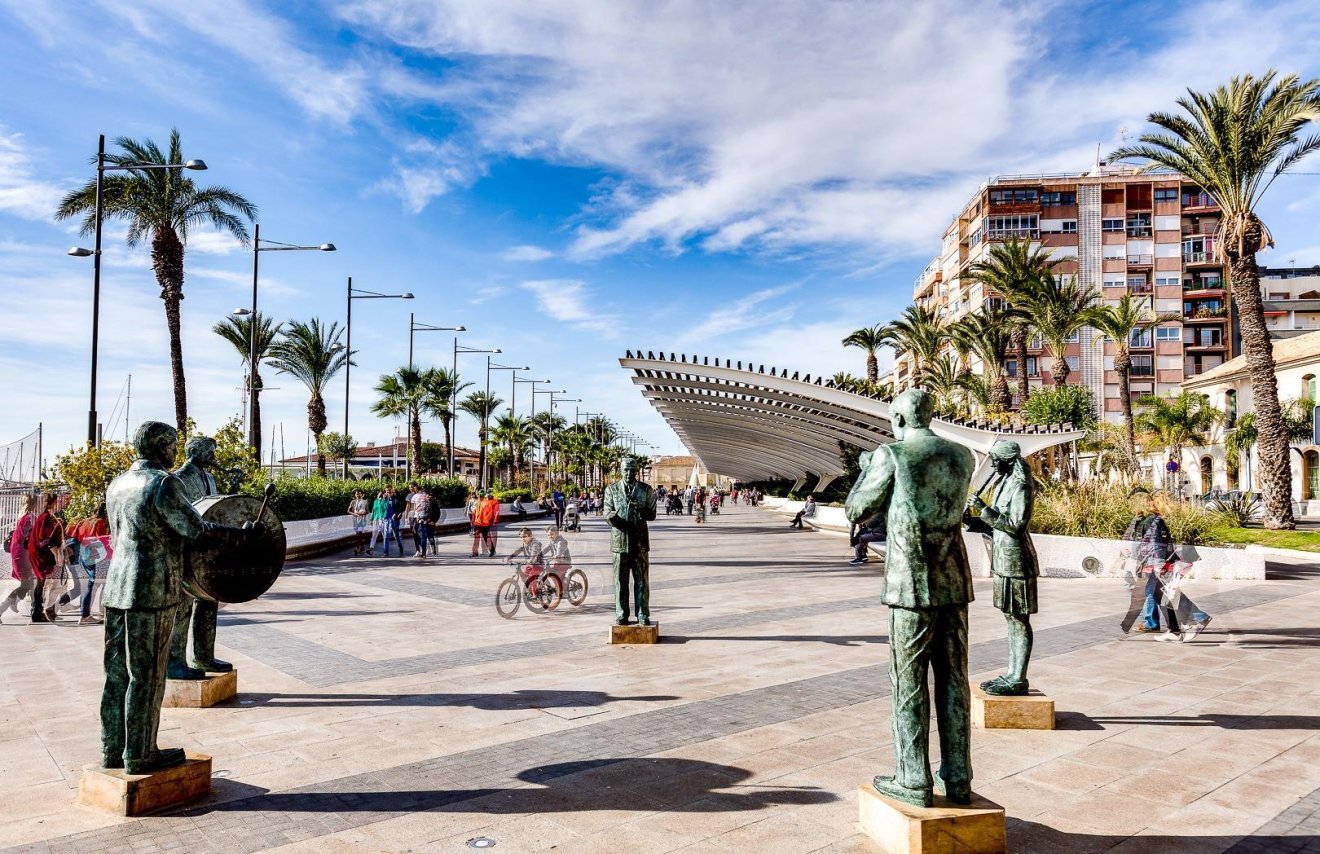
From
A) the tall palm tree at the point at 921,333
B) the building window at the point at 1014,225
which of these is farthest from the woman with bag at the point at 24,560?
the building window at the point at 1014,225

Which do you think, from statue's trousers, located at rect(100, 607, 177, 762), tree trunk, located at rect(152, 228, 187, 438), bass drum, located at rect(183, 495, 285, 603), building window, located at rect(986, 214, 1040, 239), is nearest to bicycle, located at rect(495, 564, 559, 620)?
bass drum, located at rect(183, 495, 285, 603)

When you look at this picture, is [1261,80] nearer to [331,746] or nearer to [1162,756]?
[1162,756]

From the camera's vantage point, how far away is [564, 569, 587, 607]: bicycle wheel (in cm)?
1117

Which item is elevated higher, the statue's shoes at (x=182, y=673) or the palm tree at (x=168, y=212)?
the palm tree at (x=168, y=212)

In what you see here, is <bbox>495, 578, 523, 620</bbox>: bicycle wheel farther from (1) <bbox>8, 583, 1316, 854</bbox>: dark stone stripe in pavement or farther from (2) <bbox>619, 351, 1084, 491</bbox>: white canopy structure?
(2) <bbox>619, 351, 1084, 491</bbox>: white canopy structure

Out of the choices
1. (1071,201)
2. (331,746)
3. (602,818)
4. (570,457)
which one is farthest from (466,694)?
(570,457)

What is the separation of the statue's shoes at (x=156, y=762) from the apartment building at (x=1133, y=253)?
202 feet

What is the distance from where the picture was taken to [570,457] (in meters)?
91.9

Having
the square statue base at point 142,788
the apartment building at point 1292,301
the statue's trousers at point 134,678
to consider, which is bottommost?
the square statue base at point 142,788

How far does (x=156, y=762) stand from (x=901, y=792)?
3487 mm

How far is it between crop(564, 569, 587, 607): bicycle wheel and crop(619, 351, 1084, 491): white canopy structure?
510 centimetres

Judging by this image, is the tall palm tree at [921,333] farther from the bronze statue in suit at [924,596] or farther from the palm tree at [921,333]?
the bronze statue in suit at [924,596]

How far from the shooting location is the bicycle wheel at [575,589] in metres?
11.2

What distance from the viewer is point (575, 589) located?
11211 millimetres
